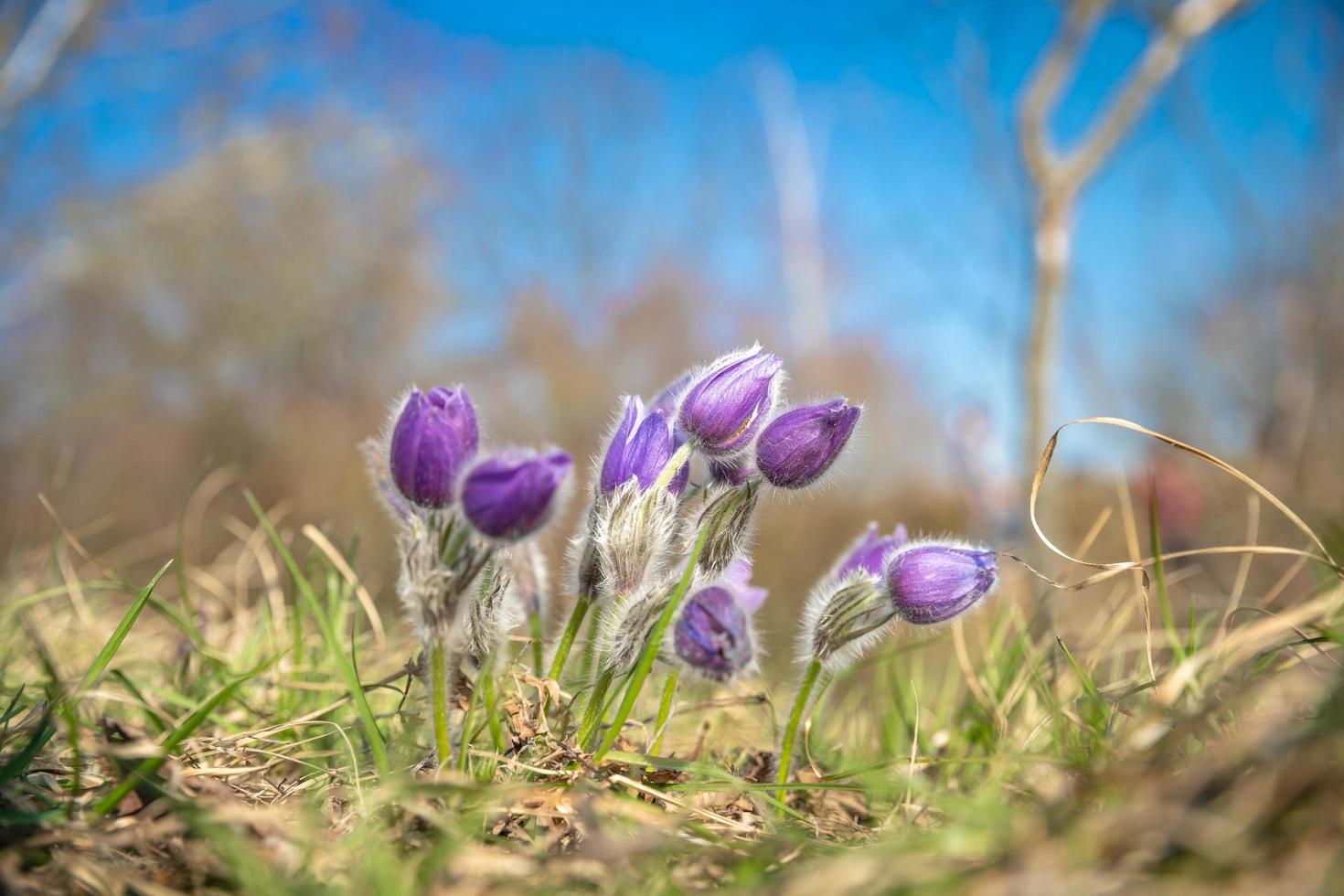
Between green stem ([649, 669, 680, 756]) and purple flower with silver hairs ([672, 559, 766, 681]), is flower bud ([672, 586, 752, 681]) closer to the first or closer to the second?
purple flower with silver hairs ([672, 559, 766, 681])

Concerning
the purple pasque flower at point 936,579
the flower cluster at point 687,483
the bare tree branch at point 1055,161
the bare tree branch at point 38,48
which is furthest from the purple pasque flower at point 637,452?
the bare tree branch at point 38,48

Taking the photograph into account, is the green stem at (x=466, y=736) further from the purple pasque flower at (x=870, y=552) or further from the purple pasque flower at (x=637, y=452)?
the purple pasque flower at (x=870, y=552)

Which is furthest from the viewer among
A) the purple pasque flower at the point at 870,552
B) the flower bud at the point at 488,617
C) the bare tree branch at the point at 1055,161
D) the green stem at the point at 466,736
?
the bare tree branch at the point at 1055,161

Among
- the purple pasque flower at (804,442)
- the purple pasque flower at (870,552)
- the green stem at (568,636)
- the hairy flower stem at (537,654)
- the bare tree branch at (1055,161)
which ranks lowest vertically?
the hairy flower stem at (537,654)

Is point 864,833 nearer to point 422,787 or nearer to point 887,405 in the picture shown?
point 422,787

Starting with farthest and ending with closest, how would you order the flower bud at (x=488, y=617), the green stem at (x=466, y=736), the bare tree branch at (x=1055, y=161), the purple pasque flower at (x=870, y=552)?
the bare tree branch at (x=1055, y=161) < the purple pasque flower at (x=870, y=552) < the flower bud at (x=488, y=617) < the green stem at (x=466, y=736)

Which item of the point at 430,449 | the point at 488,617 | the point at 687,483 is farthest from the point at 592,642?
the point at 430,449

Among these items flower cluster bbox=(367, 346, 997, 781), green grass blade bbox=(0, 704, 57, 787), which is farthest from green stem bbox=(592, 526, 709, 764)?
green grass blade bbox=(0, 704, 57, 787)

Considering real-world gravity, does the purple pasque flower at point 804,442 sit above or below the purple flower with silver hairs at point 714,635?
above
